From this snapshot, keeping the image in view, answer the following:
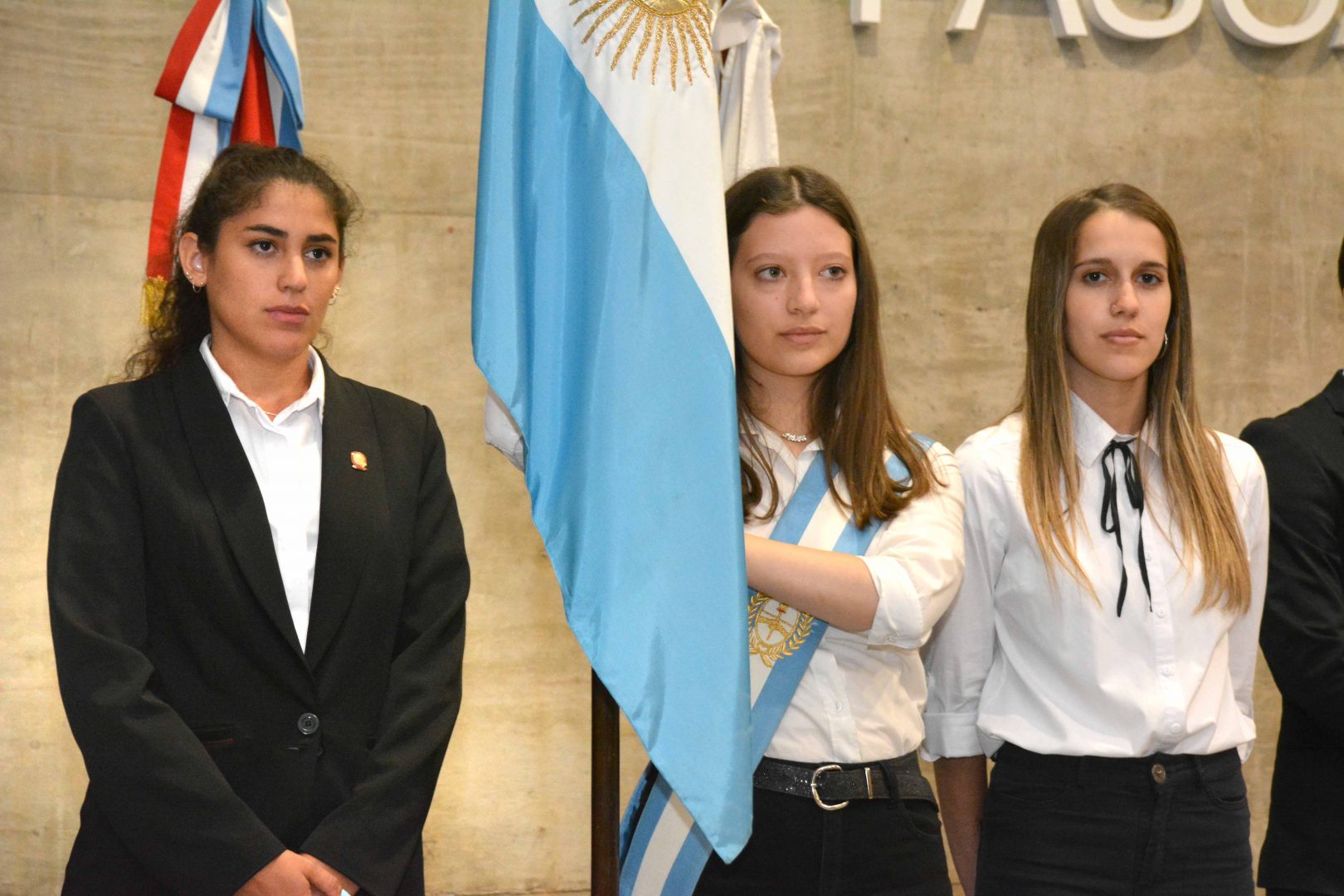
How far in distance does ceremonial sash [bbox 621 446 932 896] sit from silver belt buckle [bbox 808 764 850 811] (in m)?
0.08

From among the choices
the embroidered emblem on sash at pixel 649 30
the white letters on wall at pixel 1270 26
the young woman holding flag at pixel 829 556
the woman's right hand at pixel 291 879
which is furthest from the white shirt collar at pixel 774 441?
the white letters on wall at pixel 1270 26

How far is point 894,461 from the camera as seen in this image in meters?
2.07

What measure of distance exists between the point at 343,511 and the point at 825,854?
0.81 meters

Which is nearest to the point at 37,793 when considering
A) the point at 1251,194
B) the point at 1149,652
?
the point at 1149,652

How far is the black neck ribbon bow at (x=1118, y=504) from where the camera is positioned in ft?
6.94

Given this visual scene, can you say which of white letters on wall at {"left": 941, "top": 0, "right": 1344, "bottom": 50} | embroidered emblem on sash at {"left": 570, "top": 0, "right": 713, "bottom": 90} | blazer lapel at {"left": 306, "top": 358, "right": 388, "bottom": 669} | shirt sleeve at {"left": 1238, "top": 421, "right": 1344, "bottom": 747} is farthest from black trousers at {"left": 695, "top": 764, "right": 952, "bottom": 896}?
white letters on wall at {"left": 941, "top": 0, "right": 1344, "bottom": 50}

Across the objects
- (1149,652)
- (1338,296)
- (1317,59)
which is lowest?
(1149,652)

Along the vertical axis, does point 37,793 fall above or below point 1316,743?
below

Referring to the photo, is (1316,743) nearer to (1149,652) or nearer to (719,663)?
(1149,652)

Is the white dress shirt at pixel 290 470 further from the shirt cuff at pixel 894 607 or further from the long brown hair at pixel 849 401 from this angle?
the shirt cuff at pixel 894 607

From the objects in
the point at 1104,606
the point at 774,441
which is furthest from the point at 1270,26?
the point at 774,441

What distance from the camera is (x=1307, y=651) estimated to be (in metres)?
2.31

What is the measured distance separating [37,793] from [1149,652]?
116 inches

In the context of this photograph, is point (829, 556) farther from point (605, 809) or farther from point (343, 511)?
point (343, 511)
